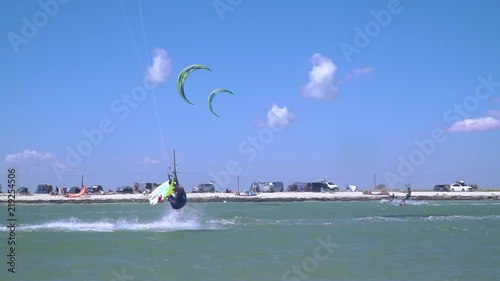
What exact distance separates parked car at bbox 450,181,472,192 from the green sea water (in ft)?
124

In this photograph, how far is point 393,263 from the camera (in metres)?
16.0

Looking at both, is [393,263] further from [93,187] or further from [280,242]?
[93,187]

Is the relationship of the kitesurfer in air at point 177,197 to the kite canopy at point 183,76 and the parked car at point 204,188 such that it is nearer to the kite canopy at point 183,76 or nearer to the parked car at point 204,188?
the kite canopy at point 183,76

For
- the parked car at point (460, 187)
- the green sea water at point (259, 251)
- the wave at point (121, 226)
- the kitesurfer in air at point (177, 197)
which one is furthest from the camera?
the parked car at point (460, 187)

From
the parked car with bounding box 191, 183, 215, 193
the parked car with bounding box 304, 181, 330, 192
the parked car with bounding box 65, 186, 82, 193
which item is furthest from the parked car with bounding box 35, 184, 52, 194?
the parked car with bounding box 304, 181, 330, 192

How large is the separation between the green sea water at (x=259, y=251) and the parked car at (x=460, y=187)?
124 ft

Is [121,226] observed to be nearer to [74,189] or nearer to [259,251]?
[259,251]

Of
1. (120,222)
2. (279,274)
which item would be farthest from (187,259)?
(120,222)

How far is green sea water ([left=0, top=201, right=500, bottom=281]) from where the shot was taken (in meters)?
14.7

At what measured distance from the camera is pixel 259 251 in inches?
736

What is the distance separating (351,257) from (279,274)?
3.60 m

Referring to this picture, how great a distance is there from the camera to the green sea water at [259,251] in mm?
14742

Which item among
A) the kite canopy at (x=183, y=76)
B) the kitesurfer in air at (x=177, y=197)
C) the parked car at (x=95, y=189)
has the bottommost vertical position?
the kitesurfer in air at (x=177, y=197)

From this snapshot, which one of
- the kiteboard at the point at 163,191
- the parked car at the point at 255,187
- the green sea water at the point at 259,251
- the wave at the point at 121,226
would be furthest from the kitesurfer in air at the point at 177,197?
the parked car at the point at 255,187
